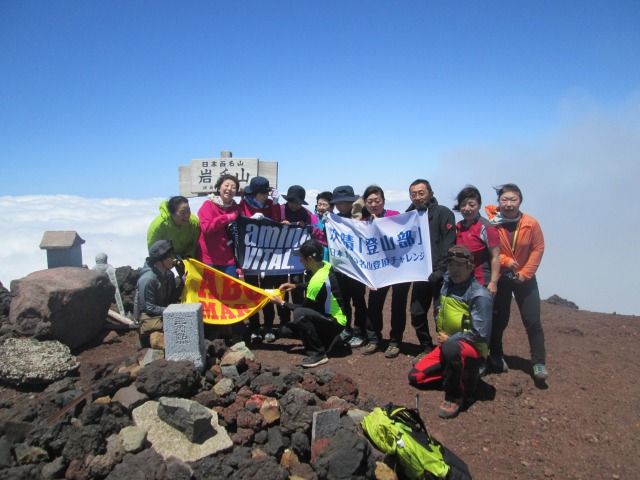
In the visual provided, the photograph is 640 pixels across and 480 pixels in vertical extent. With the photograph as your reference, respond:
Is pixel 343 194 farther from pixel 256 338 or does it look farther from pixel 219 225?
pixel 256 338

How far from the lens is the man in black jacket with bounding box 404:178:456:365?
6422 millimetres

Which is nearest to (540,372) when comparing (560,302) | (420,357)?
(420,357)

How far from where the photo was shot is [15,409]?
4695 mm

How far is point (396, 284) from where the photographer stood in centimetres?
688

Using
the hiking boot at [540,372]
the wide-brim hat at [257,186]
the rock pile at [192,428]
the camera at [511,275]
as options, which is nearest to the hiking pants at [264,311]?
the wide-brim hat at [257,186]

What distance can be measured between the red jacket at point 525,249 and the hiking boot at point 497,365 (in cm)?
126

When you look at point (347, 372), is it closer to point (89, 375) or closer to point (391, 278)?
point (391, 278)

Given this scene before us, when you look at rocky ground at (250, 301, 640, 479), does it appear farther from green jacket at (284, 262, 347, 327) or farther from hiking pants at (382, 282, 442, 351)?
green jacket at (284, 262, 347, 327)

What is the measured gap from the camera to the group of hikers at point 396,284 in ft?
17.8

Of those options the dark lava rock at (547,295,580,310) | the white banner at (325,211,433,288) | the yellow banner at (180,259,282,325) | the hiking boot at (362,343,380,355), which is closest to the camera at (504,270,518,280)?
the white banner at (325,211,433,288)

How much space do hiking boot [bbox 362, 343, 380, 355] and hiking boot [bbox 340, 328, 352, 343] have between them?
332 mm

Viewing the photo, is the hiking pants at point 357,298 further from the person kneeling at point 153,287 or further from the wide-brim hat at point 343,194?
the person kneeling at point 153,287

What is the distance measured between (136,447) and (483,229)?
4.64 metres

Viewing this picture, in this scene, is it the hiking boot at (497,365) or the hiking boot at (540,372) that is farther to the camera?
the hiking boot at (497,365)
